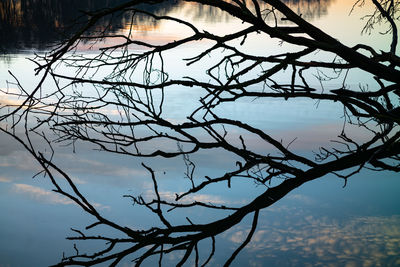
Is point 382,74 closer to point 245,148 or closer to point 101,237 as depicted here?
point 245,148

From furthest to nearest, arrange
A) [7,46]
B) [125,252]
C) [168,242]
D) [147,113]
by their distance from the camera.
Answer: [7,46] < [147,113] < [168,242] < [125,252]

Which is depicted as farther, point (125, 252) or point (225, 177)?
point (225, 177)

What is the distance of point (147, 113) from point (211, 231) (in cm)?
101

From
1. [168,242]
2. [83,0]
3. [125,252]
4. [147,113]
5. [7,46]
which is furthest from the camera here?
[83,0]

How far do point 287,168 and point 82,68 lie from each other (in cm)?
181

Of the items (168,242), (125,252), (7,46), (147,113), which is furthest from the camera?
(7,46)

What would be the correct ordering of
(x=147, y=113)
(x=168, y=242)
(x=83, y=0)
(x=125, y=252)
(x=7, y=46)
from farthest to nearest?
(x=83, y=0), (x=7, y=46), (x=147, y=113), (x=168, y=242), (x=125, y=252)

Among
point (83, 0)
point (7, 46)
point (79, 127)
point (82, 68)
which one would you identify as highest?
point (83, 0)

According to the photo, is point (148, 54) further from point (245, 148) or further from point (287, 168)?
point (287, 168)

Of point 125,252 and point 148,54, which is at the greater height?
point 148,54

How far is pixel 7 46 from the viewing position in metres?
24.4

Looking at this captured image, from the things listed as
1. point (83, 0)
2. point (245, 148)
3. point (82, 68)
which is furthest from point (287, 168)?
point (83, 0)

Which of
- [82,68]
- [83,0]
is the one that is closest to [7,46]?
[83,0]

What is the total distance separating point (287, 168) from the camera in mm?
4258
